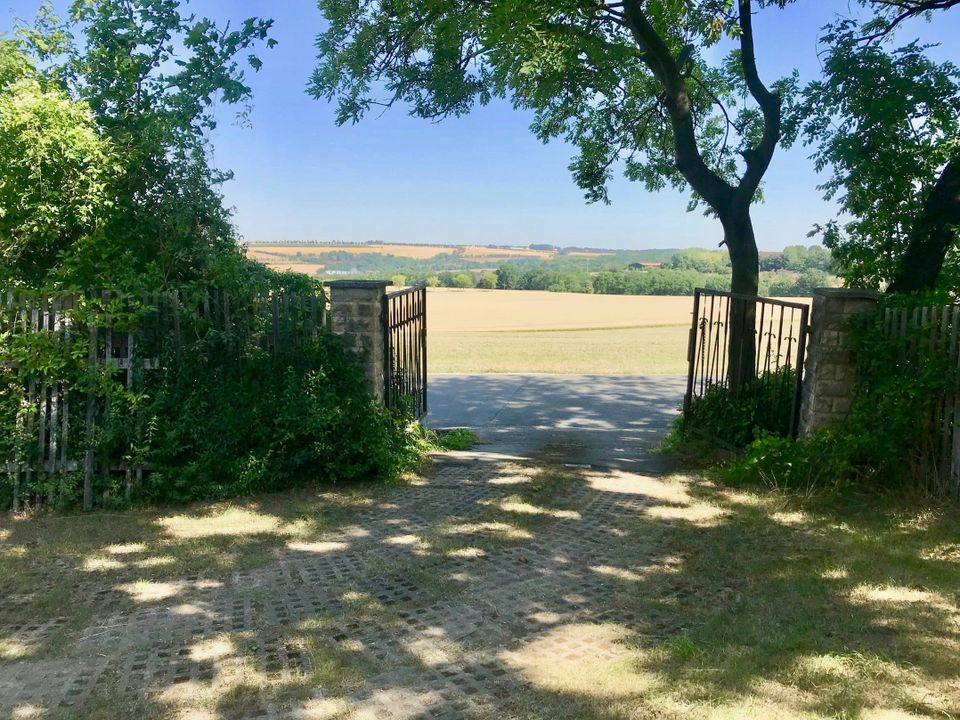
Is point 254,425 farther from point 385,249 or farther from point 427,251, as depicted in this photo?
point 427,251

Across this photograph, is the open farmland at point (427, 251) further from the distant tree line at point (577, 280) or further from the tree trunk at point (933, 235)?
the tree trunk at point (933, 235)

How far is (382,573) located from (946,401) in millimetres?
5010

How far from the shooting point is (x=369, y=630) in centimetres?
450

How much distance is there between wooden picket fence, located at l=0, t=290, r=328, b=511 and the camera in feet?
22.9

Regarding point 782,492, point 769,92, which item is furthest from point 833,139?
point 782,492

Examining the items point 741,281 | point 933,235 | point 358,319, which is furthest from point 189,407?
point 933,235

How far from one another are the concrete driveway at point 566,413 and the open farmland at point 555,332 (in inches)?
102

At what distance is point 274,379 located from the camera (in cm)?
742

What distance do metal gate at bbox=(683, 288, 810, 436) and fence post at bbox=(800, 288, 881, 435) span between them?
0.25 m

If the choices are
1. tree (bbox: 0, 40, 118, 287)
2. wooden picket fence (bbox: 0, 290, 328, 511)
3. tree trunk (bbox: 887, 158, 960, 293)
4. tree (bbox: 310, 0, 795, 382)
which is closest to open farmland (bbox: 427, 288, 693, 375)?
tree (bbox: 310, 0, 795, 382)

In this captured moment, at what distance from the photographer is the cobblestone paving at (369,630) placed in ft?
12.3

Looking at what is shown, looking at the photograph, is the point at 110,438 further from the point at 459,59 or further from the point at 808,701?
the point at 459,59

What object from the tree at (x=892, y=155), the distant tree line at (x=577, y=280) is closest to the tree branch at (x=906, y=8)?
the tree at (x=892, y=155)

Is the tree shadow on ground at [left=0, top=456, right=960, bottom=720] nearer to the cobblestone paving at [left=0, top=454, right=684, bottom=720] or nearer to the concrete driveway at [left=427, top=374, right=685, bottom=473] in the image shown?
the cobblestone paving at [left=0, top=454, right=684, bottom=720]
